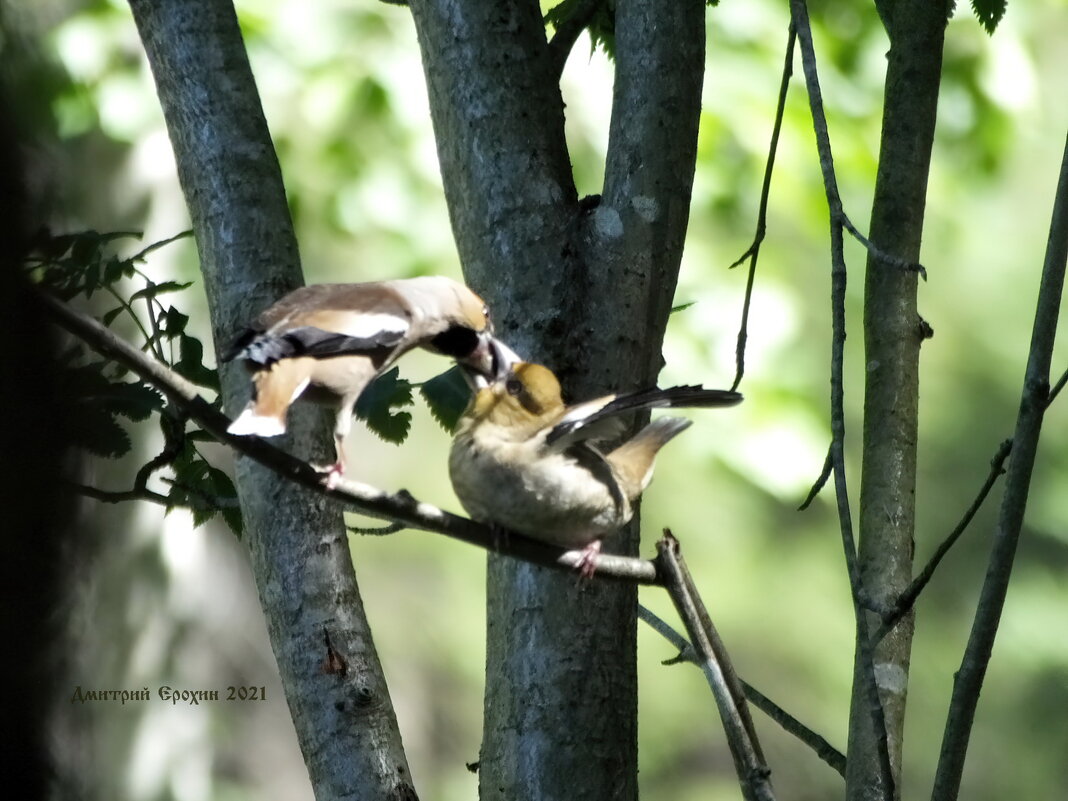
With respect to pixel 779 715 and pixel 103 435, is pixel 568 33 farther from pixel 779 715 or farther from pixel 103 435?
pixel 779 715

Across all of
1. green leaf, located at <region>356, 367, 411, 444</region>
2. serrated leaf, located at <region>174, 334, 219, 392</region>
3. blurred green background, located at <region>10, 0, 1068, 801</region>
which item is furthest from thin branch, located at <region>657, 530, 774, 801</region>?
blurred green background, located at <region>10, 0, 1068, 801</region>

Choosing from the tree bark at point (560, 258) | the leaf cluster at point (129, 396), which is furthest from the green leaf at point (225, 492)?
the tree bark at point (560, 258)

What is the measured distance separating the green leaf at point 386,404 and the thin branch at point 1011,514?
884 mm

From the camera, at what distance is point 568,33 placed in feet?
6.75

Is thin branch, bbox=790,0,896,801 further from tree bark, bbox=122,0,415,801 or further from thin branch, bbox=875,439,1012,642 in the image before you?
tree bark, bbox=122,0,415,801

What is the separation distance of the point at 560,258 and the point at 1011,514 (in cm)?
75

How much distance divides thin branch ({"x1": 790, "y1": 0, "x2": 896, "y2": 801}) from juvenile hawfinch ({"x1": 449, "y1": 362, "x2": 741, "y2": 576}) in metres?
0.27

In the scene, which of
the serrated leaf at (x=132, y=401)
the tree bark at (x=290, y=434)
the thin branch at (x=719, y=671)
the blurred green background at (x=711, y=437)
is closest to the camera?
the thin branch at (x=719, y=671)

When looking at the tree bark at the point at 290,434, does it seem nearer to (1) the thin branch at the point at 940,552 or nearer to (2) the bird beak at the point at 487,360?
(2) the bird beak at the point at 487,360

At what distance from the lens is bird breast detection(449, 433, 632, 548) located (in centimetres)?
151

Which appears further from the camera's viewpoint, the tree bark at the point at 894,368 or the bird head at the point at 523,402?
the tree bark at the point at 894,368

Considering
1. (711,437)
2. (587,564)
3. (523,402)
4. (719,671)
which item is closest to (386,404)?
(523,402)

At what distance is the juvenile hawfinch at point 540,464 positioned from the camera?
151 cm

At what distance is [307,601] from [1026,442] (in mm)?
1053
